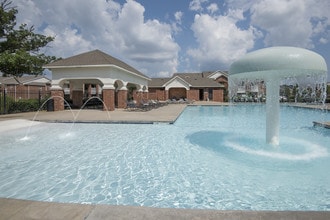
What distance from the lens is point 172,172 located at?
5.69 metres

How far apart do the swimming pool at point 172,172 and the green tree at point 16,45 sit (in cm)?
634

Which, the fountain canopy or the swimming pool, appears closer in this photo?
the swimming pool

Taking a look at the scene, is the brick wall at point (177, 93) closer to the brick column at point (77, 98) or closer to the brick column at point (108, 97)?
the brick column at point (77, 98)

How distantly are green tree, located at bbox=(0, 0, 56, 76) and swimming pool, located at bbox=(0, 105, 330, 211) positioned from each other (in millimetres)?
6343

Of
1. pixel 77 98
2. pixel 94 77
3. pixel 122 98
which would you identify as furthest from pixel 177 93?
pixel 94 77

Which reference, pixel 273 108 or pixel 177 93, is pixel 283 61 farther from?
pixel 177 93

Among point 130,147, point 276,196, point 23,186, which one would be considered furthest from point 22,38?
point 276,196

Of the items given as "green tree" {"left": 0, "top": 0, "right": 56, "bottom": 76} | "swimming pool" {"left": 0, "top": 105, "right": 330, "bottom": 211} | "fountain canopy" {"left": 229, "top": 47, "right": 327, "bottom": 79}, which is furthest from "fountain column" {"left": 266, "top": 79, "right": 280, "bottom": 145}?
"green tree" {"left": 0, "top": 0, "right": 56, "bottom": 76}

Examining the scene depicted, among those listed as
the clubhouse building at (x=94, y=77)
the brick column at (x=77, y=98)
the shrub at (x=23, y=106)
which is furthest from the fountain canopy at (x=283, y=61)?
the brick column at (x=77, y=98)

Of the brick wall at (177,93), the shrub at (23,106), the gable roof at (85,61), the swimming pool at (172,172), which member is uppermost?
the gable roof at (85,61)

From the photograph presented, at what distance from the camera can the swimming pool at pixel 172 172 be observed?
4289mm

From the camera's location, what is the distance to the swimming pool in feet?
14.1

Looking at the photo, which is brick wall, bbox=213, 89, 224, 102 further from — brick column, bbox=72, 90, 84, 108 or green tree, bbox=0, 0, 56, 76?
green tree, bbox=0, 0, 56, 76

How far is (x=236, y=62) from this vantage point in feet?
22.4
